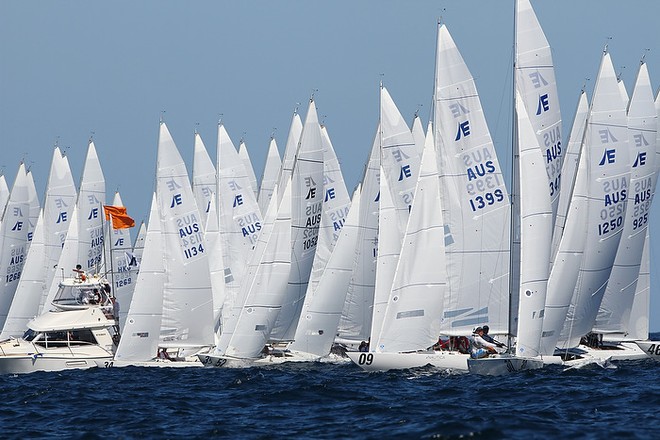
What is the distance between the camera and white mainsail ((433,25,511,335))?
35.2 meters

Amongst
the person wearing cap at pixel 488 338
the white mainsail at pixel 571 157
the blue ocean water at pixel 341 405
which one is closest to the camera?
the blue ocean water at pixel 341 405

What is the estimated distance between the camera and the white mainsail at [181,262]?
135 feet

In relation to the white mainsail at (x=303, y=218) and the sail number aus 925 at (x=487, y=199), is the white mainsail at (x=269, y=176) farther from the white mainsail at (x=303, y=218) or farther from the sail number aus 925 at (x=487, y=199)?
Answer: the sail number aus 925 at (x=487, y=199)

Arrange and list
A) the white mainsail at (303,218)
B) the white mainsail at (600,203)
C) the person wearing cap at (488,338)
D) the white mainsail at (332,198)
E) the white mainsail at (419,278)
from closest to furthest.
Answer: the white mainsail at (419,278), the person wearing cap at (488,338), the white mainsail at (600,203), the white mainsail at (303,218), the white mainsail at (332,198)

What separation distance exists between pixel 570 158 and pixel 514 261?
399 inches

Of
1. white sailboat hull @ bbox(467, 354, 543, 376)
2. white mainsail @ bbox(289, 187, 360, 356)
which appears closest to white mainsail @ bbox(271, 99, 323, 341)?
white mainsail @ bbox(289, 187, 360, 356)

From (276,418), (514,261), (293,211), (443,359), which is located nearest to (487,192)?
(514,261)

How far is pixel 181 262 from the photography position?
4172 centimetres

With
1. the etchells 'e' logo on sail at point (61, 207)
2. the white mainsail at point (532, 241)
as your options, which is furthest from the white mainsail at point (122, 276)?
the white mainsail at point (532, 241)

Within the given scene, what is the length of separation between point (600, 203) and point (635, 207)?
3.79m

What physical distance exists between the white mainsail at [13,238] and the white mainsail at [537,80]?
90.8ft

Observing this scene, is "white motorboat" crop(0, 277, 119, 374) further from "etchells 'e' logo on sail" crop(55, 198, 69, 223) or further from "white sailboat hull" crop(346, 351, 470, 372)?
"etchells 'e' logo on sail" crop(55, 198, 69, 223)

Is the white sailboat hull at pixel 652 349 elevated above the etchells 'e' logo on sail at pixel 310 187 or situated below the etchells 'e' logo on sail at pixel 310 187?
below

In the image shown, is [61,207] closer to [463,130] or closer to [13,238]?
[13,238]
